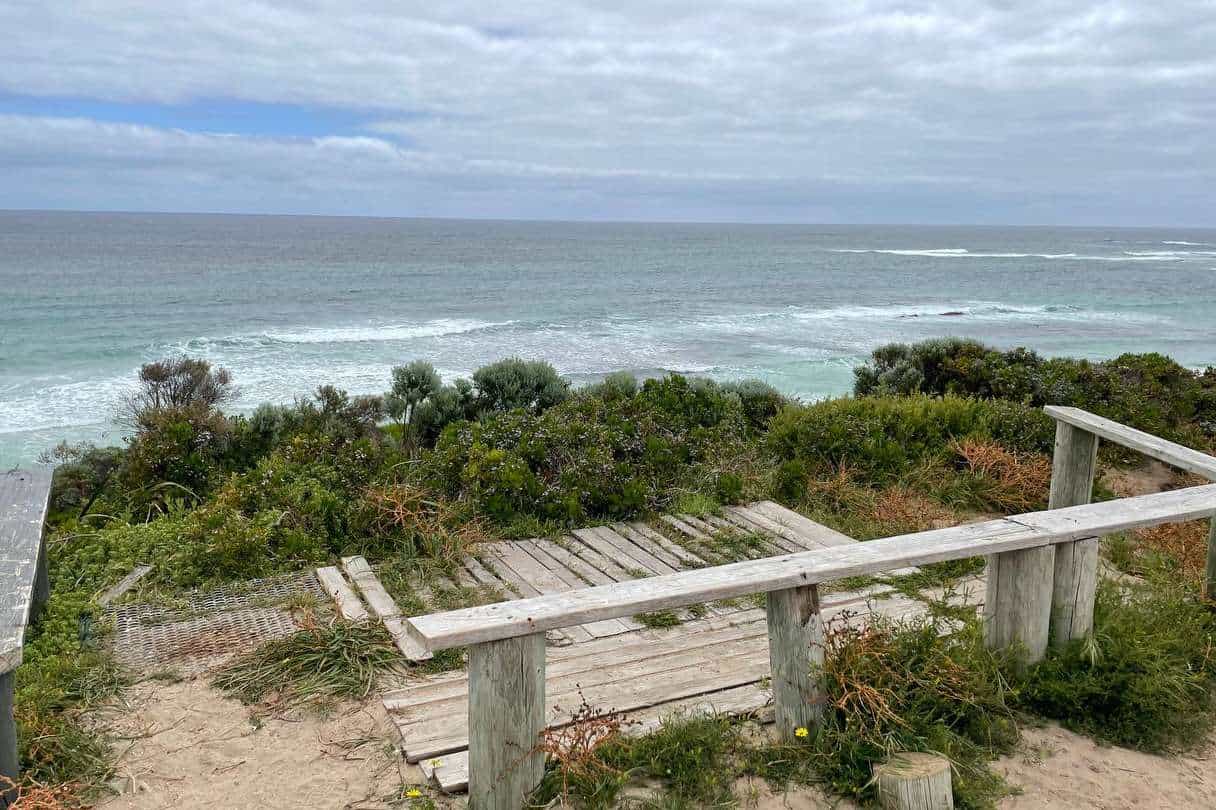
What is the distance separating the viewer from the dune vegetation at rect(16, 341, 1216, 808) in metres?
3.51

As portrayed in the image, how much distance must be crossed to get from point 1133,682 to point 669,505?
3.49m

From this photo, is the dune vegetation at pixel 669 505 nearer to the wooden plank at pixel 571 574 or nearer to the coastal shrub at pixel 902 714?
the coastal shrub at pixel 902 714

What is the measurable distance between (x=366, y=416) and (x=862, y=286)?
49441 millimetres


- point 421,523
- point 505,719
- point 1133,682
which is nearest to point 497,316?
point 421,523

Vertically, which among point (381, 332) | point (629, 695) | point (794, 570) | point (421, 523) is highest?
point (794, 570)

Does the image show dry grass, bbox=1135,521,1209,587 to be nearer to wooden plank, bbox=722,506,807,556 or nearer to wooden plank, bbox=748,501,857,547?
wooden plank, bbox=748,501,857,547

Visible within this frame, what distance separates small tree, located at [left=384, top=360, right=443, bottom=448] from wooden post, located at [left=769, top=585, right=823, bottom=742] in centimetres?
744

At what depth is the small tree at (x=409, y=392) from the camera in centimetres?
1041

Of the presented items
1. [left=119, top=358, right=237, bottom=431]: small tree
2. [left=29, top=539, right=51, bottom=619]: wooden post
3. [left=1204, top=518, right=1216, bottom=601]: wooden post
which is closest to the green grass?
[left=29, top=539, right=51, bottom=619]: wooden post

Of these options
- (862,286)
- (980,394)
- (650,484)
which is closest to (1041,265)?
(862,286)

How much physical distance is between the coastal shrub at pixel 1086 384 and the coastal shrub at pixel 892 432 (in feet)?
3.08

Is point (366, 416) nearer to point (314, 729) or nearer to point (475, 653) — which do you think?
point (314, 729)

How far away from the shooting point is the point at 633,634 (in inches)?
Answer: 184

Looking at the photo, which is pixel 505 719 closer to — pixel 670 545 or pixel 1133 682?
pixel 1133 682
